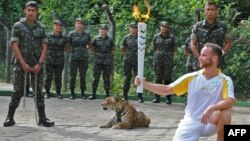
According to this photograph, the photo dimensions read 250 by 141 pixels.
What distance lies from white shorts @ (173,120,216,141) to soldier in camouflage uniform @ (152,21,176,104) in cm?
757

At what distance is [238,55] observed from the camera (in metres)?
15.5

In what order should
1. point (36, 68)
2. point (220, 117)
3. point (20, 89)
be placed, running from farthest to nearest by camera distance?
Result: point (20, 89) → point (36, 68) → point (220, 117)

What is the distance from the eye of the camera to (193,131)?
6090 millimetres

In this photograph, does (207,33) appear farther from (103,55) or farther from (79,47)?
(79,47)

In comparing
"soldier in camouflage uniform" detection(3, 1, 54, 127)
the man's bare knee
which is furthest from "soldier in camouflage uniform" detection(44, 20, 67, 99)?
the man's bare knee

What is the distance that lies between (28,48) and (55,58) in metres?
4.82

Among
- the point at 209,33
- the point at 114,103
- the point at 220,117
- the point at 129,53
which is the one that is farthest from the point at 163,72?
the point at 220,117

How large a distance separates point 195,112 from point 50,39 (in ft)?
27.0

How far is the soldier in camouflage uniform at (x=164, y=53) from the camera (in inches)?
537

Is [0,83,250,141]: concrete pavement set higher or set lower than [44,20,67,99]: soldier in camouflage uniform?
lower

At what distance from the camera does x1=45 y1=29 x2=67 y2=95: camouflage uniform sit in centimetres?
1400

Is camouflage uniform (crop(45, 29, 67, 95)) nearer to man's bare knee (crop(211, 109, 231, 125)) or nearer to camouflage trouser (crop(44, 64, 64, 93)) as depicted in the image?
camouflage trouser (crop(44, 64, 64, 93))

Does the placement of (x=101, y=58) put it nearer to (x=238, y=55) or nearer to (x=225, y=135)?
(x=238, y=55)

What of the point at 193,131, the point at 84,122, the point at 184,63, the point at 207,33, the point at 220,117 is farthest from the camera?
the point at 184,63
